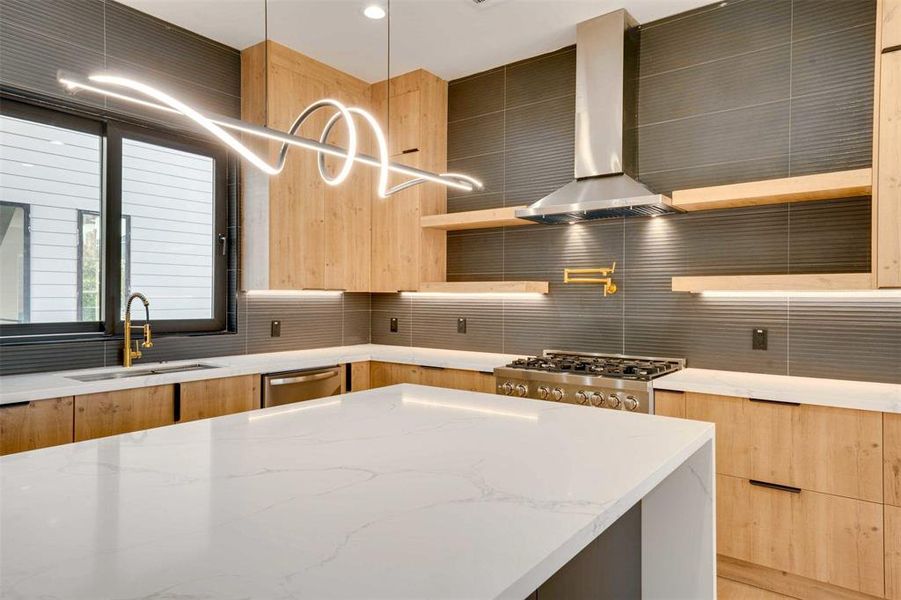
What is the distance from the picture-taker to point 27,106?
9.55 ft

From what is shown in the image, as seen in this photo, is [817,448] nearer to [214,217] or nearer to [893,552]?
[893,552]

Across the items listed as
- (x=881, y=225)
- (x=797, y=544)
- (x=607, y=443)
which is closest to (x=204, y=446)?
(x=607, y=443)

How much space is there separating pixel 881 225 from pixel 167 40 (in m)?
3.83

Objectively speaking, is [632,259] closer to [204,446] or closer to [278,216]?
[278,216]

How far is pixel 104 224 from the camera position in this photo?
3.19 meters

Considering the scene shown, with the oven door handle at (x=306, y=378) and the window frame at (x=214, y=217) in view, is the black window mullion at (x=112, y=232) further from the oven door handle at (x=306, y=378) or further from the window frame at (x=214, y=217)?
the oven door handle at (x=306, y=378)

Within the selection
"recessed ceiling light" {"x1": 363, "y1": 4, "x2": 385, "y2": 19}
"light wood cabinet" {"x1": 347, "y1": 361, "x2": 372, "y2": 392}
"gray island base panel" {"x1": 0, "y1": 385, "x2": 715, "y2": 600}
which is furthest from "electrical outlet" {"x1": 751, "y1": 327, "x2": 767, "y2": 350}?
"recessed ceiling light" {"x1": 363, "y1": 4, "x2": 385, "y2": 19}

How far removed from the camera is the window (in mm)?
2881

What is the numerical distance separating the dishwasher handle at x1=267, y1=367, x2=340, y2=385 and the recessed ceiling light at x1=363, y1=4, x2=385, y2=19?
2136mm

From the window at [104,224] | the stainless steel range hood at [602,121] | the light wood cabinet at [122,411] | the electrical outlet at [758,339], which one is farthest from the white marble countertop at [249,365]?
the electrical outlet at [758,339]

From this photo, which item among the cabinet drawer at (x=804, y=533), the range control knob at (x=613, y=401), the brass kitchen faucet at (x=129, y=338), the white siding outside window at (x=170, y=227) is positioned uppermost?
the white siding outside window at (x=170, y=227)

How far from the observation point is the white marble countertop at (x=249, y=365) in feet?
8.00

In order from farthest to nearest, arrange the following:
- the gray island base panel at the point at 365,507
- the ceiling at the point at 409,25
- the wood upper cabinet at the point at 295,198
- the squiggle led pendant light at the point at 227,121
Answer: the wood upper cabinet at the point at 295,198 → the ceiling at the point at 409,25 → the squiggle led pendant light at the point at 227,121 → the gray island base panel at the point at 365,507

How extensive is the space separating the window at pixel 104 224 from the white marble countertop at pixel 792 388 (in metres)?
2.86
